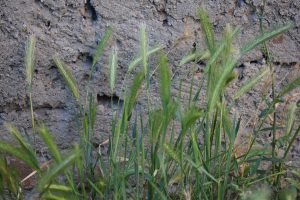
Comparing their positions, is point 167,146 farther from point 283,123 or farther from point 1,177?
point 283,123

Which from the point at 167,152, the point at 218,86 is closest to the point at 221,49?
the point at 218,86

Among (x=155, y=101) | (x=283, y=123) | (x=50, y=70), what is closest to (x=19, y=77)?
(x=50, y=70)

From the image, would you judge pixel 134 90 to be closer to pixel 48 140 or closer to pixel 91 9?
pixel 48 140

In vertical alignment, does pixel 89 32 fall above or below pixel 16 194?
above

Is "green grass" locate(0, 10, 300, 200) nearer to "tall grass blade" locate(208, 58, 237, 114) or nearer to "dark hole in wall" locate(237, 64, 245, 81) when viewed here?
"tall grass blade" locate(208, 58, 237, 114)

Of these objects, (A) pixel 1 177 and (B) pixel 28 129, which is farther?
(B) pixel 28 129

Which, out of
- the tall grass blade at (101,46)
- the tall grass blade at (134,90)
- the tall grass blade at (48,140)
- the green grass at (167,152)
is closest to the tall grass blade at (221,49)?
the green grass at (167,152)

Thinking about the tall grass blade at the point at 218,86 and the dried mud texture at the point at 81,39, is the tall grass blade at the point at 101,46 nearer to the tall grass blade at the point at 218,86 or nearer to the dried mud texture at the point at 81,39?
the dried mud texture at the point at 81,39

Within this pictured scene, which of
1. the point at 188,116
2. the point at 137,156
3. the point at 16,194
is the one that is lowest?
the point at 16,194
